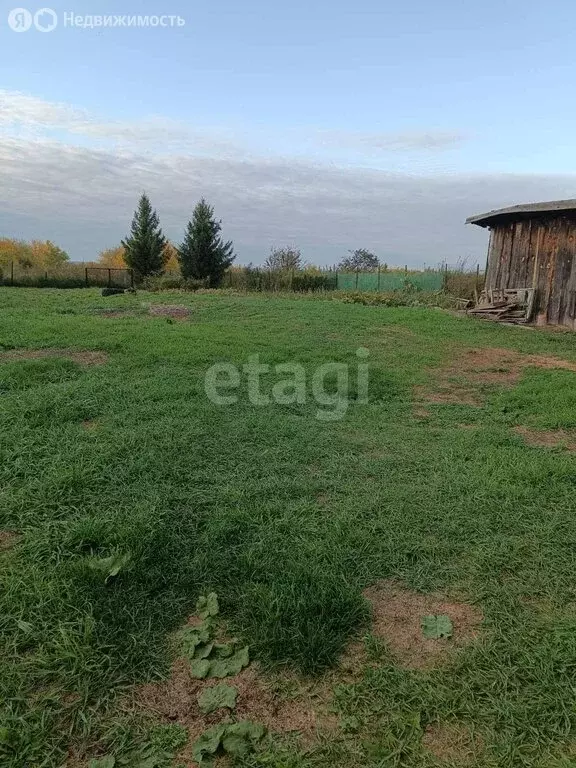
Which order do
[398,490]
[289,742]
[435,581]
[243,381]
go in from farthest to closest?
[243,381]
[398,490]
[435,581]
[289,742]

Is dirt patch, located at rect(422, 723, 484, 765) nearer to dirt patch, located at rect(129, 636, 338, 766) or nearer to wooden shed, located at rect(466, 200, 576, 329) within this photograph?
dirt patch, located at rect(129, 636, 338, 766)

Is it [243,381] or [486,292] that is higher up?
[486,292]

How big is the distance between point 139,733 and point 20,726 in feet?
1.04

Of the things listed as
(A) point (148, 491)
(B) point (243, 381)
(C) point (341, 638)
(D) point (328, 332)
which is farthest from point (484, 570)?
(D) point (328, 332)

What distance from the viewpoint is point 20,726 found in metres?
1.40

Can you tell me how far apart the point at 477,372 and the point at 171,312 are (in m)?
7.00

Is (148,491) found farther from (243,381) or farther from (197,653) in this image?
(243,381)

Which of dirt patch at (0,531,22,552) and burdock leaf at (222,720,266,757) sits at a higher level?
dirt patch at (0,531,22,552)

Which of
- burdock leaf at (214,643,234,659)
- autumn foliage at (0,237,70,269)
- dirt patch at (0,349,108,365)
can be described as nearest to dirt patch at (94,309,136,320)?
dirt patch at (0,349,108,365)

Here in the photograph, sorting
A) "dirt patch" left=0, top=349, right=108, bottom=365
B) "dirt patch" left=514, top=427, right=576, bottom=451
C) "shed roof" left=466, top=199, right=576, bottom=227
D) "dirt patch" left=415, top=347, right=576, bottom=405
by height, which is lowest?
"dirt patch" left=514, top=427, right=576, bottom=451

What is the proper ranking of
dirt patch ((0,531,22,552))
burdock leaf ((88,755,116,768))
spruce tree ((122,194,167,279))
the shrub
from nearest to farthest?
burdock leaf ((88,755,116,768))
dirt patch ((0,531,22,552))
the shrub
spruce tree ((122,194,167,279))

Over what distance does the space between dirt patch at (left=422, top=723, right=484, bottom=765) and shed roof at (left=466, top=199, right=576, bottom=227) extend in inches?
394

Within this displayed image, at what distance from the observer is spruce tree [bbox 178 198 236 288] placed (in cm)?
2755
